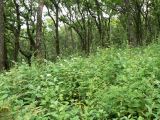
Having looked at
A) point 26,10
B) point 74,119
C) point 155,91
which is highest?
point 26,10

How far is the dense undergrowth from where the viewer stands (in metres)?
4.51

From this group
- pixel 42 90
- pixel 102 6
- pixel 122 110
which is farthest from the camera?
pixel 102 6

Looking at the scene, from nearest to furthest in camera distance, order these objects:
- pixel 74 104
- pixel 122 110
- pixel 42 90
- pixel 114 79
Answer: pixel 122 110 → pixel 74 104 → pixel 42 90 → pixel 114 79

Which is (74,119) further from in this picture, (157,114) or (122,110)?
(157,114)

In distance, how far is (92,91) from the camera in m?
5.40

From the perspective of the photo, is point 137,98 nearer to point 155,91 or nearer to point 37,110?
point 155,91

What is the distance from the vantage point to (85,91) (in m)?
5.77

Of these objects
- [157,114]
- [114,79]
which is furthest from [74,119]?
[114,79]

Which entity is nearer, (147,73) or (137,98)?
(137,98)

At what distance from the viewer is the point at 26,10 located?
102 feet

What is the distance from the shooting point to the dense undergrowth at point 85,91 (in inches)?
178

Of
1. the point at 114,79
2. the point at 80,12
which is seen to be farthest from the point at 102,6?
the point at 114,79

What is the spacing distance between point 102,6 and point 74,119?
35024 millimetres

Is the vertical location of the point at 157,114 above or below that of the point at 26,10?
below
